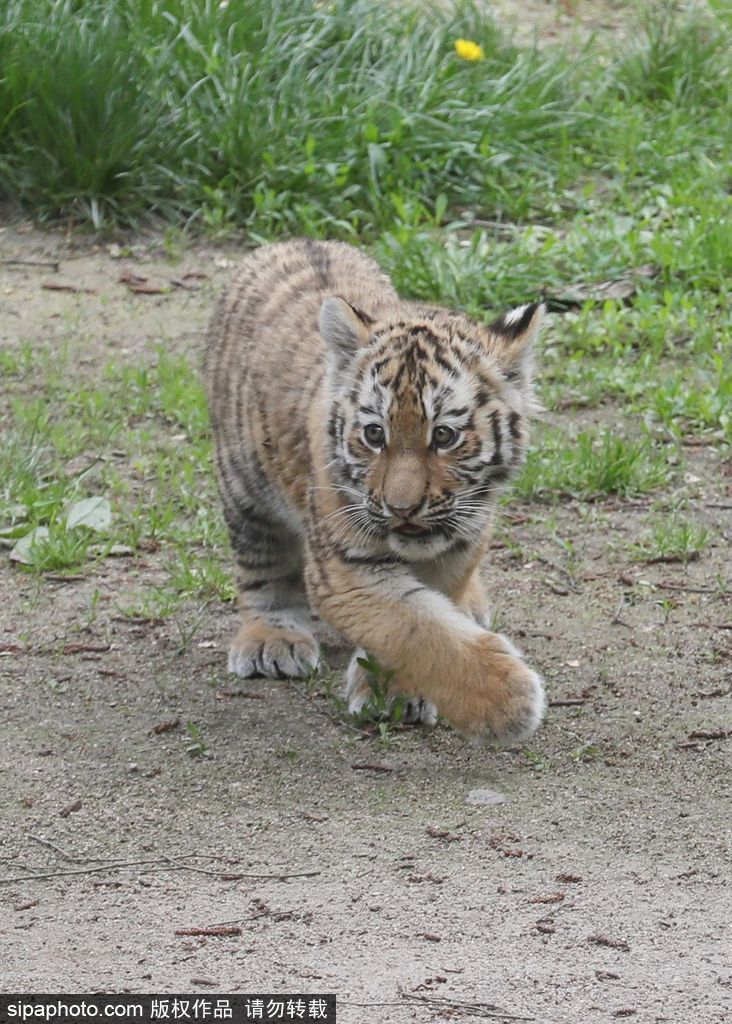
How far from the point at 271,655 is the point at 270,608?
12.1 inches

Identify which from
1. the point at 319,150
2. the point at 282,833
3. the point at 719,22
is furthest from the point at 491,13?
the point at 282,833

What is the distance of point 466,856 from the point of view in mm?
4332

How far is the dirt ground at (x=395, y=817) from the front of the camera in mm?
3709

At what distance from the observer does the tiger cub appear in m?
4.74

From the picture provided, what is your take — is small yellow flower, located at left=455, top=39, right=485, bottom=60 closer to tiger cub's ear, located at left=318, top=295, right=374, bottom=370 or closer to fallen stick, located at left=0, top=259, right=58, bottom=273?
fallen stick, located at left=0, top=259, right=58, bottom=273

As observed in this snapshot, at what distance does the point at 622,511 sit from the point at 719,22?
16.2 feet

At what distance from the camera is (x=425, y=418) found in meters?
4.77

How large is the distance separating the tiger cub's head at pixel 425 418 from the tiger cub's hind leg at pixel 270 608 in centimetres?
79

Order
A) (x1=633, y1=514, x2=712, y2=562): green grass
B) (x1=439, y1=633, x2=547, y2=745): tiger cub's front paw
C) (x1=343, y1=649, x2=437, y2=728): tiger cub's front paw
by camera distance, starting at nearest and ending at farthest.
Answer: (x1=439, y1=633, x2=547, y2=745): tiger cub's front paw
(x1=343, y1=649, x2=437, y2=728): tiger cub's front paw
(x1=633, y1=514, x2=712, y2=562): green grass

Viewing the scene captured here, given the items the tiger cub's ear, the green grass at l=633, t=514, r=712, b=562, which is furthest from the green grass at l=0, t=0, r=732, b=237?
the tiger cub's ear

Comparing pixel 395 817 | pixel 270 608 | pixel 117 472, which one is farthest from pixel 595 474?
pixel 395 817

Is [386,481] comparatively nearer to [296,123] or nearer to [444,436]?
[444,436]

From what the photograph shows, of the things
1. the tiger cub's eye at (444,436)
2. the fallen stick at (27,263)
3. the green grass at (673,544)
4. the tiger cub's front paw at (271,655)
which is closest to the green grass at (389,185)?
the fallen stick at (27,263)

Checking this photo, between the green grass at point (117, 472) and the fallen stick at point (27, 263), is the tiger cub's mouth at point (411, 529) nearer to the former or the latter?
the green grass at point (117, 472)
